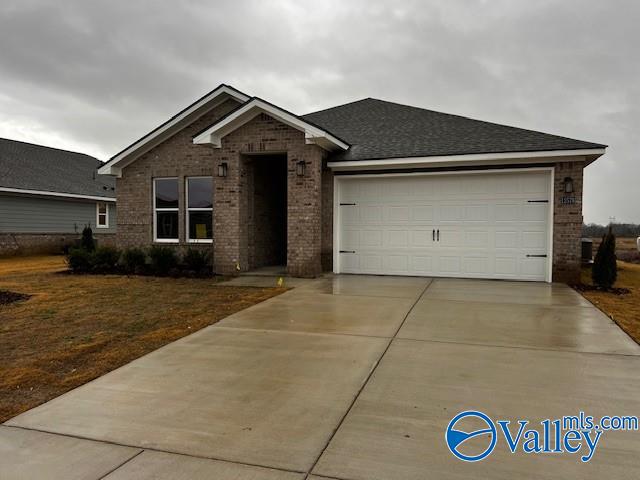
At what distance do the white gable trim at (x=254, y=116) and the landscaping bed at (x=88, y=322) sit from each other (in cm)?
377

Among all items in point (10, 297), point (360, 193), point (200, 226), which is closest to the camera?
point (10, 297)

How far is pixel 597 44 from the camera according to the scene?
49.0 ft

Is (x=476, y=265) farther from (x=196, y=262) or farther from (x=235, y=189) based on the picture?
(x=196, y=262)

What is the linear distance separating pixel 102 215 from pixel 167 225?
47.7 feet

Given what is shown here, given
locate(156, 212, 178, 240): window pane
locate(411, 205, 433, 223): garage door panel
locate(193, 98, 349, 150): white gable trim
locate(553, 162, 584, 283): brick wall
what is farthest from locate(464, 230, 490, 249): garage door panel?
locate(156, 212, 178, 240): window pane

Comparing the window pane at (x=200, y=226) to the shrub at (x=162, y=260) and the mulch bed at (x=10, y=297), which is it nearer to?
the shrub at (x=162, y=260)

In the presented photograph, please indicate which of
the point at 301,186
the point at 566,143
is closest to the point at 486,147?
the point at 566,143

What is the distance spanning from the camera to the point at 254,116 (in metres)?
11.7

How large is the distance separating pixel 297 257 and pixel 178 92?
1268 cm

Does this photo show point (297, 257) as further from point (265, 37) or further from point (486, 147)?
point (265, 37)

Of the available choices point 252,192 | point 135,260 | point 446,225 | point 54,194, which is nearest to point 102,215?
point 54,194

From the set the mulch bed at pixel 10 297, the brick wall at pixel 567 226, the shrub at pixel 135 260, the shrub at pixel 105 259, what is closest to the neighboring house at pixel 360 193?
the brick wall at pixel 567 226

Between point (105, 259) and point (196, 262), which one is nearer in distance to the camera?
point (196, 262)

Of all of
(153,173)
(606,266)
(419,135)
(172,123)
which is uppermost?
(172,123)
